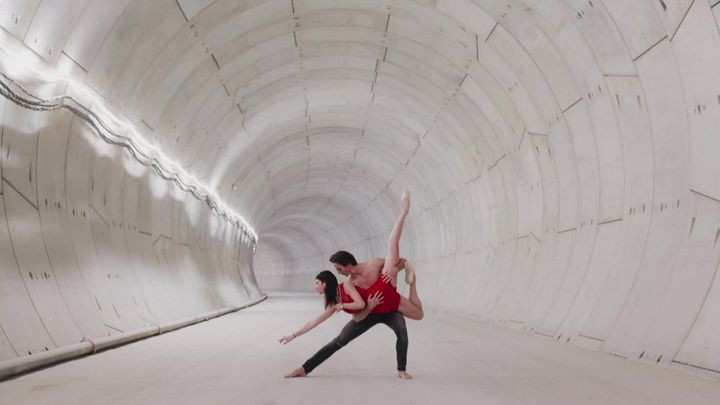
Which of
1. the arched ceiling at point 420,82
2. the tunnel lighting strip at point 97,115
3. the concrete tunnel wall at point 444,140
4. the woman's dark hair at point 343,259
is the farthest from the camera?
the arched ceiling at point 420,82

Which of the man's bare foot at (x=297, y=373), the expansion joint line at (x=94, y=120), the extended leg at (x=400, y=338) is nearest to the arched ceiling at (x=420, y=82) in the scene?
the expansion joint line at (x=94, y=120)

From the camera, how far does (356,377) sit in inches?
303

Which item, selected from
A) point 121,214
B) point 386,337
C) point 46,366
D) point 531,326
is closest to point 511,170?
point 531,326

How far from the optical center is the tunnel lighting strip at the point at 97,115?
837 centimetres

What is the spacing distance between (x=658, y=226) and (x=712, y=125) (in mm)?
1908

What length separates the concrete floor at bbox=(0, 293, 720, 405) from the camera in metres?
6.27

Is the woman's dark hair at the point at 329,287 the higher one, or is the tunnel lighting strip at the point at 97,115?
the tunnel lighting strip at the point at 97,115

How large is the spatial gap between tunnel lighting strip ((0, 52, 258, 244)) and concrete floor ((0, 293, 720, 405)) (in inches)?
120

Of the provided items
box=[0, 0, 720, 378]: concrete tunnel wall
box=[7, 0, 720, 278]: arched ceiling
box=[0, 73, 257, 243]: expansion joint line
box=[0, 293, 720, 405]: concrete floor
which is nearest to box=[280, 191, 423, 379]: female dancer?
box=[0, 293, 720, 405]: concrete floor

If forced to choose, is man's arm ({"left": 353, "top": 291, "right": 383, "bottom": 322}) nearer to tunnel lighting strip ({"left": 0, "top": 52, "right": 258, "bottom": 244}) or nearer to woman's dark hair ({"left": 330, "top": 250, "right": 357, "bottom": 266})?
woman's dark hair ({"left": 330, "top": 250, "right": 357, "bottom": 266})

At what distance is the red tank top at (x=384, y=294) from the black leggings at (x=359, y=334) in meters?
0.08

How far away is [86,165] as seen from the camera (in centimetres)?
1129

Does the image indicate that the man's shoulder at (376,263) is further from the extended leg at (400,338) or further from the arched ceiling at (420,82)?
the arched ceiling at (420,82)

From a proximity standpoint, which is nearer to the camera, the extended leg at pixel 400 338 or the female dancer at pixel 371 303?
the female dancer at pixel 371 303
